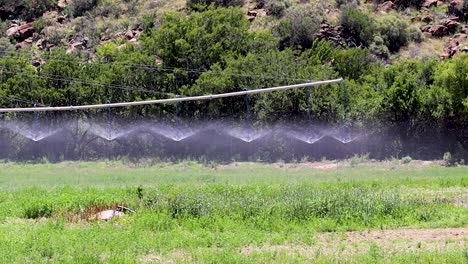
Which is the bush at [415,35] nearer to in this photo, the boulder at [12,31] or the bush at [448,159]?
the bush at [448,159]

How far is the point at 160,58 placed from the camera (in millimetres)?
49719

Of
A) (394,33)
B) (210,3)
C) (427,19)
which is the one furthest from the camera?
(210,3)

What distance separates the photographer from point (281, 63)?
4562 cm

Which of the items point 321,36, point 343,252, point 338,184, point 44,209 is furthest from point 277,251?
point 321,36

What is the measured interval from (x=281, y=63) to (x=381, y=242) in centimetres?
3109

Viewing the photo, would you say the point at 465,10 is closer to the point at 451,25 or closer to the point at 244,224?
the point at 451,25

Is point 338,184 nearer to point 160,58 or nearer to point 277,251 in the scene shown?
point 277,251

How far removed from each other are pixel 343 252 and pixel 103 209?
30.7 feet

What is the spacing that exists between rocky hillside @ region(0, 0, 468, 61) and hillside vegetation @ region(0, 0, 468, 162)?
150mm

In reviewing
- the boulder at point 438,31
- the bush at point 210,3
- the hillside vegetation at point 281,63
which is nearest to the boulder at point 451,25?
the hillside vegetation at point 281,63

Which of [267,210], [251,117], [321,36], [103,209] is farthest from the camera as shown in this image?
[321,36]

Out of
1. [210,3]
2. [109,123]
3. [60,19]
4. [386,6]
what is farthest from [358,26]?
[60,19]

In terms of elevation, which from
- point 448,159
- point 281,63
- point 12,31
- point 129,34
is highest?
point 281,63

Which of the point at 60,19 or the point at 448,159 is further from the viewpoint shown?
the point at 60,19
